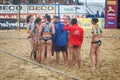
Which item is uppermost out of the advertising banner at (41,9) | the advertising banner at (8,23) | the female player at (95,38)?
the advertising banner at (41,9)

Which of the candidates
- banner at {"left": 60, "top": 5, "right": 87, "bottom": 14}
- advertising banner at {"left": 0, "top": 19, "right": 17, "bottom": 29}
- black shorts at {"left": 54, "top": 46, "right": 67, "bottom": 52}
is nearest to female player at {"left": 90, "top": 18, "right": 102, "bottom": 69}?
black shorts at {"left": 54, "top": 46, "right": 67, "bottom": 52}

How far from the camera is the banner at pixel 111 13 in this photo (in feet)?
109

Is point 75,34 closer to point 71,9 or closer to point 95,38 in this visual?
point 95,38

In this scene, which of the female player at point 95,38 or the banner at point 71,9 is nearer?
the female player at point 95,38

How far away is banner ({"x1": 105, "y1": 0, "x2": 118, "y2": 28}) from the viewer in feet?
109

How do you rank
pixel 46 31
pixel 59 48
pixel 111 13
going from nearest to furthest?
pixel 46 31 → pixel 59 48 → pixel 111 13

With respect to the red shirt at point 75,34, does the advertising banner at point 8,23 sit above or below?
below

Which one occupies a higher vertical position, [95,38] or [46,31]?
[46,31]

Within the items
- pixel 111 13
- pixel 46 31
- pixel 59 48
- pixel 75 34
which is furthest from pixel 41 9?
pixel 75 34

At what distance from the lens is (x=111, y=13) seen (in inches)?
1324

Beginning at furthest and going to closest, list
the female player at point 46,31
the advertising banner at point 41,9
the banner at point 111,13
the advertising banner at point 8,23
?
the banner at point 111,13 → the advertising banner at point 41,9 → the advertising banner at point 8,23 → the female player at point 46,31

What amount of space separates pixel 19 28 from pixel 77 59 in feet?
61.1

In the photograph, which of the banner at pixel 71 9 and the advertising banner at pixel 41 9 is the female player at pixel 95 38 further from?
the banner at pixel 71 9

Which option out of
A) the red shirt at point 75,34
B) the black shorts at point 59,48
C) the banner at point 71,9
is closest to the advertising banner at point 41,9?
A: the banner at point 71,9
